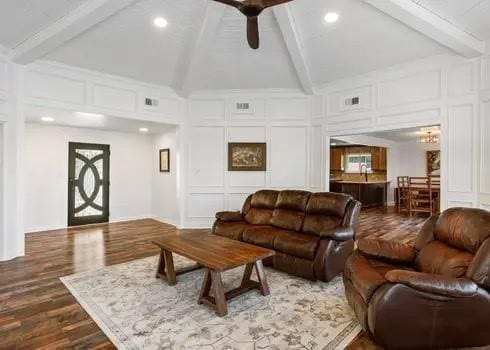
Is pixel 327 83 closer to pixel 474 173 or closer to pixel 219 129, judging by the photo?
pixel 219 129

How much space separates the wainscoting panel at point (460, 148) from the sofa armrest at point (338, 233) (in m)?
2.01

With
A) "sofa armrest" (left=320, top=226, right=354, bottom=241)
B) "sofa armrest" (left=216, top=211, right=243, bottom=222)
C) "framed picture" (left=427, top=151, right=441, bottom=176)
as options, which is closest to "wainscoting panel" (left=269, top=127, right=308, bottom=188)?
"sofa armrest" (left=216, top=211, right=243, bottom=222)

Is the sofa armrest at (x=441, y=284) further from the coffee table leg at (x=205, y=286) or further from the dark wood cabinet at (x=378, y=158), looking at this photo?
the dark wood cabinet at (x=378, y=158)

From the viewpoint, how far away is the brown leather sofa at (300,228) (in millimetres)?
3320

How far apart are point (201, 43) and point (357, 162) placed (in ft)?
28.3

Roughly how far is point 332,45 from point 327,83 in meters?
1.09

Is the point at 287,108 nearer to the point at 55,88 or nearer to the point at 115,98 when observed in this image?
the point at 115,98

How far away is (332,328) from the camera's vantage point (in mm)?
2355

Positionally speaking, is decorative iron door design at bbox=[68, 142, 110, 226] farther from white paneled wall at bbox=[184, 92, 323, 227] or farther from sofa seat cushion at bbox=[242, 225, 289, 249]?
sofa seat cushion at bbox=[242, 225, 289, 249]

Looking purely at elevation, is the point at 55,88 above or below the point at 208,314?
above

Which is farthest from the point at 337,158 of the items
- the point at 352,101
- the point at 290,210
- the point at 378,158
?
the point at 290,210

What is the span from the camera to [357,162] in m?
11.3

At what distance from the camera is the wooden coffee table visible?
8.46 feet

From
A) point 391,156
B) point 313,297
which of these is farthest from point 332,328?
point 391,156
